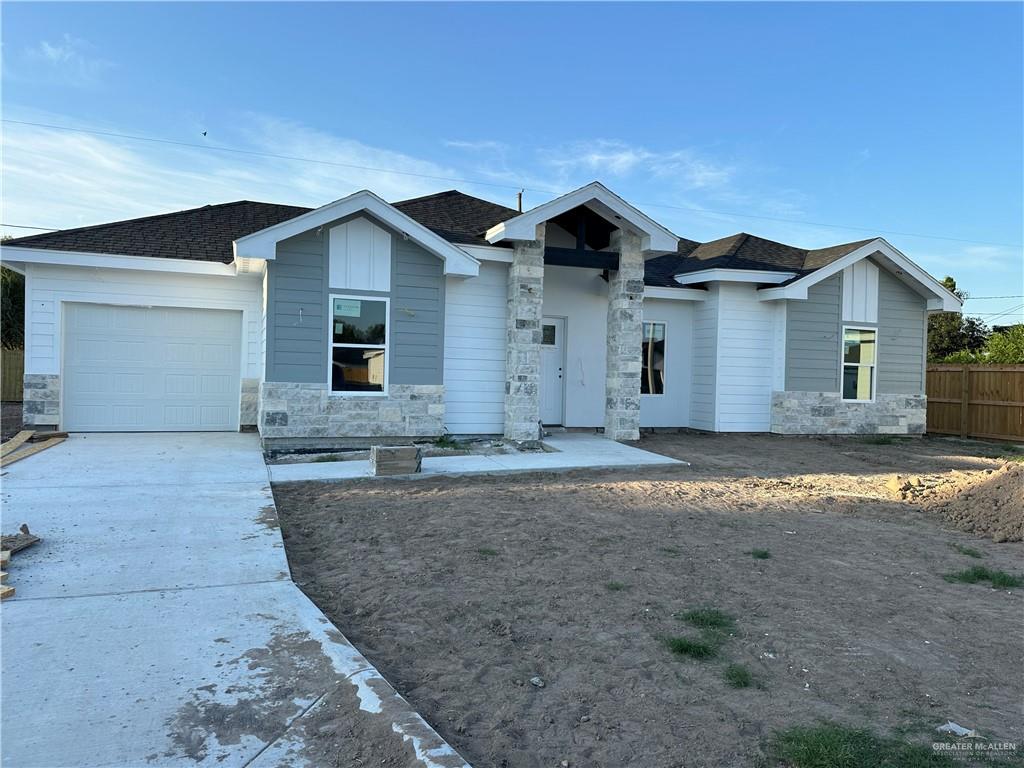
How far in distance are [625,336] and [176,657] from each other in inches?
408

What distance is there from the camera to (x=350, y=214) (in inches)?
426

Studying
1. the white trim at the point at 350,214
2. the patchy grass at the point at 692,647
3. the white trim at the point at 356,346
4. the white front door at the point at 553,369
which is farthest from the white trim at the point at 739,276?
the patchy grass at the point at 692,647

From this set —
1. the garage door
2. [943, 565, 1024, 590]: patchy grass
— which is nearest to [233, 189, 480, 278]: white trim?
the garage door

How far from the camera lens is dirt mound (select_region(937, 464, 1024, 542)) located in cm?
693

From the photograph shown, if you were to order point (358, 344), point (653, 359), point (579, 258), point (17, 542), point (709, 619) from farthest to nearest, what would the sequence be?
point (653, 359)
point (579, 258)
point (358, 344)
point (17, 542)
point (709, 619)

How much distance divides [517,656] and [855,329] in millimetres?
14206

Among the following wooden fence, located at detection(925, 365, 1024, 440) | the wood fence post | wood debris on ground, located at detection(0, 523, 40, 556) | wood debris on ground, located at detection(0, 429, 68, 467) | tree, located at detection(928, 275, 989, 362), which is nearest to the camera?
wood debris on ground, located at detection(0, 523, 40, 556)

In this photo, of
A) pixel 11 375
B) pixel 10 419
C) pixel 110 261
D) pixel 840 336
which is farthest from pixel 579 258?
pixel 11 375

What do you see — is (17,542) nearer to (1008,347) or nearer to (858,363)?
(858,363)

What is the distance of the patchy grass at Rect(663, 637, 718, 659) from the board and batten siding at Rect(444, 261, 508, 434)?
8.45 meters

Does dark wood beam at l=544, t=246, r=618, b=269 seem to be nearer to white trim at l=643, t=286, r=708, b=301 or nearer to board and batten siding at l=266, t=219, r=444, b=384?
white trim at l=643, t=286, r=708, b=301

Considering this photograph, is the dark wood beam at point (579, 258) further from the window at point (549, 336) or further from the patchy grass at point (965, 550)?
the patchy grass at point (965, 550)

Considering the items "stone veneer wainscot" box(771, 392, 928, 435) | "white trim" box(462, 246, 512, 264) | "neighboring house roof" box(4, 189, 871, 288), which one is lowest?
"stone veneer wainscot" box(771, 392, 928, 435)

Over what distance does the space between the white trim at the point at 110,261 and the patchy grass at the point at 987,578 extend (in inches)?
456
